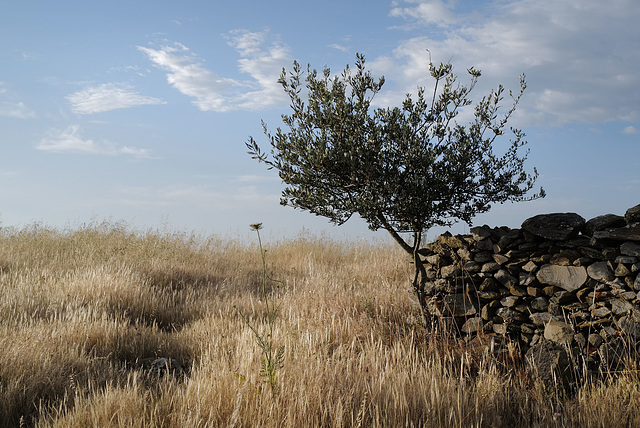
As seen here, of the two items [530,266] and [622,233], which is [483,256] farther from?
[622,233]

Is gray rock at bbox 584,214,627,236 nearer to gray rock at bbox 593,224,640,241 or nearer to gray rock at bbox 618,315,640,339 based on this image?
gray rock at bbox 593,224,640,241

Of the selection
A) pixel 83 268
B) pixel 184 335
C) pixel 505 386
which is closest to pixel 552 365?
pixel 505 386

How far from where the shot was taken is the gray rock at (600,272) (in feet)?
17.5

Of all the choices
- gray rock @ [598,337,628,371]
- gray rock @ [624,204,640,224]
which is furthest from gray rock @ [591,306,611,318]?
gray rock @ [624,204,640,224]

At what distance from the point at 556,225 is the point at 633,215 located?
78 centimetres

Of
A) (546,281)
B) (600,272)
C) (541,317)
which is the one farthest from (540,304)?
(600,272)

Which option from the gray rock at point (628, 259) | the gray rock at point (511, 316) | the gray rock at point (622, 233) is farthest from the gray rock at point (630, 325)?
the gray rock at point (511, 316)

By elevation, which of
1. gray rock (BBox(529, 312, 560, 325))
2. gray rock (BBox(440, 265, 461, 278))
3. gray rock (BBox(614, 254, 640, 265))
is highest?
gray rock (BBox(614, 254, 640, 265))

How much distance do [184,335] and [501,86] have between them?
513 centimetres

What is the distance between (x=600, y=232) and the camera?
5.42 metres

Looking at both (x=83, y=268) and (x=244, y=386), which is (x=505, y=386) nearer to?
(x=244, y=386)

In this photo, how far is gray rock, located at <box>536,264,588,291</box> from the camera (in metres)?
5.52

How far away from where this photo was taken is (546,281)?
18.6 ft

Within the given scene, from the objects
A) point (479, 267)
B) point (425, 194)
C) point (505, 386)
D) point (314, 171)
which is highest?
point (314, 171)
